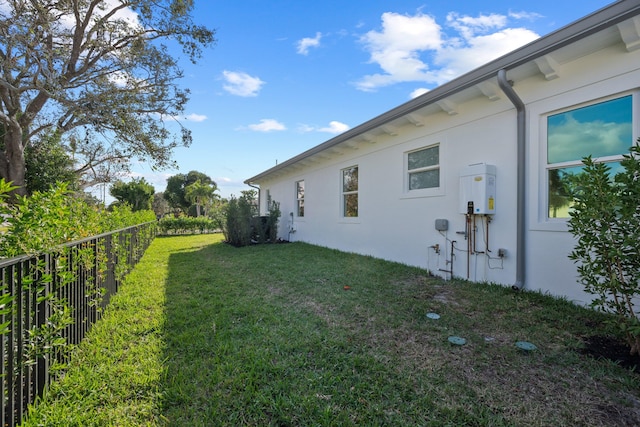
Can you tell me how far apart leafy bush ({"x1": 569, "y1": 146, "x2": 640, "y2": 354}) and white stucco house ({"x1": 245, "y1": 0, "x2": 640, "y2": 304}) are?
121 centimetres

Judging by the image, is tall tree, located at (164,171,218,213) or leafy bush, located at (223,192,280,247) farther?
tall tree, located at (164,171,218,213)

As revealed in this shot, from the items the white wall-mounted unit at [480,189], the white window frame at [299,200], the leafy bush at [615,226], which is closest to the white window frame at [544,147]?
the white wall-mounted unit at [480,189]

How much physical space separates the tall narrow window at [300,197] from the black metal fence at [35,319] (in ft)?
26.5

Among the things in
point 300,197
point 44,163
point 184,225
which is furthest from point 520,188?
point 184,225

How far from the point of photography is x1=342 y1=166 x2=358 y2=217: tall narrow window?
301 inches

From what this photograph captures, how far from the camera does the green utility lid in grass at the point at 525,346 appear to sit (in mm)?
2539

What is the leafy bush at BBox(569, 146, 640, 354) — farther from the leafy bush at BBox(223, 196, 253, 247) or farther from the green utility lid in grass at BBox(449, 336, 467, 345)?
the leafy bush at BBox(223, 196, 253, 247)

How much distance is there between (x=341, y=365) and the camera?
2.35m

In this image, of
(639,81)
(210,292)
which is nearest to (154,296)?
(210,292)

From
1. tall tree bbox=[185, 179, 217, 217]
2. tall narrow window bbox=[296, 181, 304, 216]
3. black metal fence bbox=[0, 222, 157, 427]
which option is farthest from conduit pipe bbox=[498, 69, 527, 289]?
tall tree bbox=[185, 179, 217, 217]

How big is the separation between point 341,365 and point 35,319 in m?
2.10

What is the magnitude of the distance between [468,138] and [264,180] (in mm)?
10570

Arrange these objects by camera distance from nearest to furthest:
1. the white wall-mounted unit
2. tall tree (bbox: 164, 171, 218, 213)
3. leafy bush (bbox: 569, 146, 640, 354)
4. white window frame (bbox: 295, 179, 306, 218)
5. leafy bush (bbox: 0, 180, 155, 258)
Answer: leafy bush (bbox: 0, 180, 155, 258) → leafy bush (bbox: 569, 146, 640, 354) → the white wall-mounted unit → white window frame (bbox: 295, 179, 306, 218) → tall tree (bbox: 164, 171, 218, 213)


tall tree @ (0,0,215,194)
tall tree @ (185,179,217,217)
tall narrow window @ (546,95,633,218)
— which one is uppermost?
tall tree @ (0,0,215,194)
